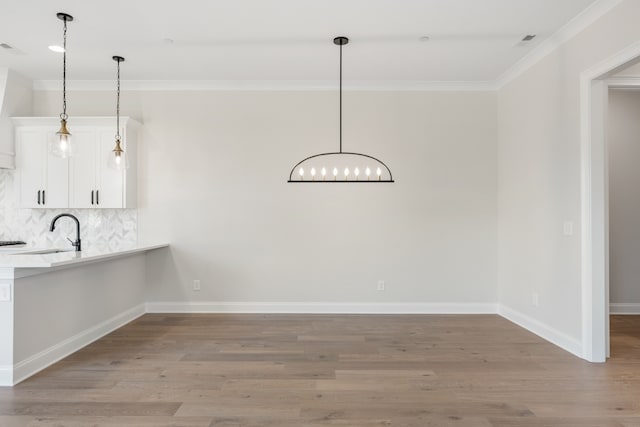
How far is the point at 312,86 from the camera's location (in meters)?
5.00

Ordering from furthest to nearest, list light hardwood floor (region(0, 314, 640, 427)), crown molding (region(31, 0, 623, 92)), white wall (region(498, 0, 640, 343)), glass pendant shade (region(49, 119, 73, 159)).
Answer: crown molding (region(31, 0, 623, 92)) → white wall (region(498, 0, 640, 343)) → glass pendant shade (region(49, 119, 73, 159)) → light hardwood floor (region(0, 314, 640, 427))

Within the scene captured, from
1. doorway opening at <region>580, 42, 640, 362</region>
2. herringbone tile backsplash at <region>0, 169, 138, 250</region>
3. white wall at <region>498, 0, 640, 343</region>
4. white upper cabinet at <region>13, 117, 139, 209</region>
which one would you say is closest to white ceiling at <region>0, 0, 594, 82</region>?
white wall at <region>498, 0, 640, 343</region>

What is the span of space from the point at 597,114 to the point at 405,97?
2.22 metres

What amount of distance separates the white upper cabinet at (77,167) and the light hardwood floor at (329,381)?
1.64 meters

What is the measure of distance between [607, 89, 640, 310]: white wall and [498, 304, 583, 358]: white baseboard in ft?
4.86

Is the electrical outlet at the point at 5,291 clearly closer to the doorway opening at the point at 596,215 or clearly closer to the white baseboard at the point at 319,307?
the white baseboard at the point at 319,307

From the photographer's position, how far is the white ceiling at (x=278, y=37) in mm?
3230

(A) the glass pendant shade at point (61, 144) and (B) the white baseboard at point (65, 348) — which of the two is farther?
(A) the glass pendant shade at point (61, 144)

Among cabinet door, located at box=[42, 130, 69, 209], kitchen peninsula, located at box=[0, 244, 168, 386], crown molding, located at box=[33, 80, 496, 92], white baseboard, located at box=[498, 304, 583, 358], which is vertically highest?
crown molding, located at box=[33, 80, 496, 92]

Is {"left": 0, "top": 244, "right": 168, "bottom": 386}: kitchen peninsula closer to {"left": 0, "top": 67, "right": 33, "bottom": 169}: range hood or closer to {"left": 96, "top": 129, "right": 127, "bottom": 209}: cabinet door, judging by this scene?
{"left": 96, "top": 129, "right": 127, "bottom": 209}: cabinet door

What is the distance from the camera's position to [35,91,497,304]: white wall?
4996mm

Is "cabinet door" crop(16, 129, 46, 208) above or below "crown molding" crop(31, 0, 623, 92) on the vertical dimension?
below

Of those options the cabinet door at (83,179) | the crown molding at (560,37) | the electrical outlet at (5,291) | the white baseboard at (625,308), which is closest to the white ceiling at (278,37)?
the crown molding at (560,37)

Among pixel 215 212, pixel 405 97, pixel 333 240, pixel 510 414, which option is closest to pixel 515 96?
pixel 405 97
